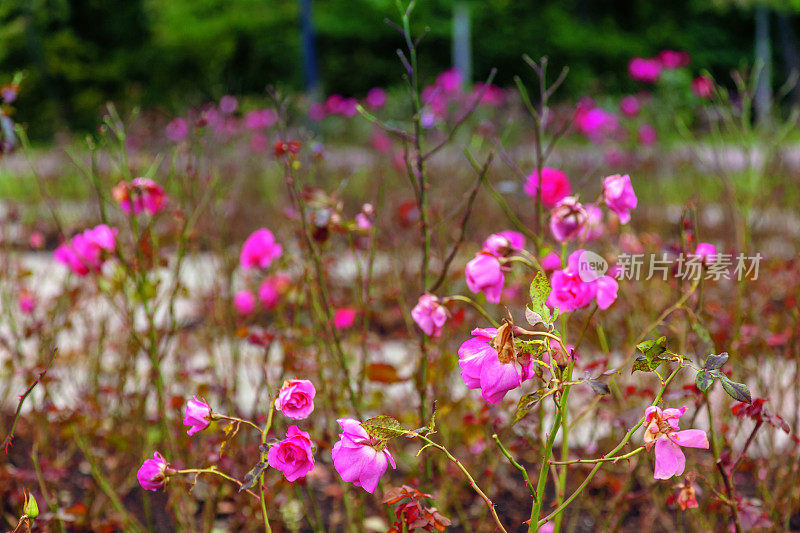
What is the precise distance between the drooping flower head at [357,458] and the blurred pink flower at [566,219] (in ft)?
1.64

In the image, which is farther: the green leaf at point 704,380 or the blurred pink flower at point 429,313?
the blurred pink flower at point 429,313

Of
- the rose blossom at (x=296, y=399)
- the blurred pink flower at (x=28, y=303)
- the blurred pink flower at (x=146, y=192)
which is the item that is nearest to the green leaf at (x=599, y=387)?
the rose blossom at (x=296, y=399)

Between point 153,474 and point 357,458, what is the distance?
27cm

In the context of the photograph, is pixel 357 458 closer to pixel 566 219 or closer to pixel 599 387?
pixel 599 387

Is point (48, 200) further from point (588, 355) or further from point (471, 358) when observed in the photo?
point (588, 355)

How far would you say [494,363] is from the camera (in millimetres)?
786

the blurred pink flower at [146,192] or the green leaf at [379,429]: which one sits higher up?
the green leaf at [379,429]

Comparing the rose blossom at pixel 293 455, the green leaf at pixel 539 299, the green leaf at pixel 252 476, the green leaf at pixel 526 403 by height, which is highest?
the green leaf at pixel 539 299

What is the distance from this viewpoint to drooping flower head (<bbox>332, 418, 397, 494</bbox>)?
81cm

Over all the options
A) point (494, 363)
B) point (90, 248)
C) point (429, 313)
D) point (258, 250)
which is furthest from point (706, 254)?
point (90, 248)

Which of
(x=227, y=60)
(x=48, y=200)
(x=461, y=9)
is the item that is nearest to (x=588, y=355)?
(x=48, y=200)

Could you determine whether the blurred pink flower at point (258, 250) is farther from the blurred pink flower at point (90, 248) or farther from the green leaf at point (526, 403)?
the green leaf at point (526, 403)

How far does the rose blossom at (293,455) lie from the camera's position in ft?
2.75

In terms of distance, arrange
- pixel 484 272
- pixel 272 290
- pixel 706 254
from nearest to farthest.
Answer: pixel 484 272 → pixel 706 254 → pixel 272 290
